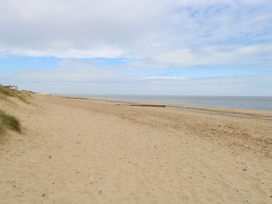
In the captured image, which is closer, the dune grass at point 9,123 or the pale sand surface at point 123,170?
the pale sand surface at point 123,170

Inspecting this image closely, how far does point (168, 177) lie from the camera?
745 cm

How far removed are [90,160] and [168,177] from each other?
2209mm

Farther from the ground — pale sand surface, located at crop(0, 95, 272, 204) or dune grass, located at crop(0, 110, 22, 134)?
dune grass, located at crop(0, 110, 22, 134)

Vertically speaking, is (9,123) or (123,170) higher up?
(9,123)

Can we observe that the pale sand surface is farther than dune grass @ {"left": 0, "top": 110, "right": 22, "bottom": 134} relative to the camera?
No

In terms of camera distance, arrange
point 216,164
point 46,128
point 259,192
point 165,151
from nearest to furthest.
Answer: point 259,192
point 216,164
point 165,151
point 46,128

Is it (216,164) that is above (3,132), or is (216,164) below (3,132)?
below

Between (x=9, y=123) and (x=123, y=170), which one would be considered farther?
(x=9, y=123)

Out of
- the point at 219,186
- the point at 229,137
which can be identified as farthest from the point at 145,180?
the point at 229,137

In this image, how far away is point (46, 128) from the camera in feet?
38.4

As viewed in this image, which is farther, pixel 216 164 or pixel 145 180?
pixel 216 164

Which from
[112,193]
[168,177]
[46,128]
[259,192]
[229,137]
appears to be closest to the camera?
[112,193]

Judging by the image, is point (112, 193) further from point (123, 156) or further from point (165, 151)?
point (165, 151)

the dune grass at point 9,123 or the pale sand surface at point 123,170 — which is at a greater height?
the dune grass at point 9,123
